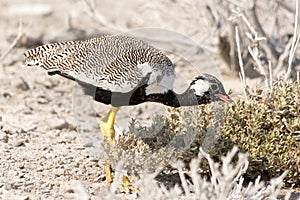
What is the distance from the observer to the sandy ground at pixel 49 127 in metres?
4.33

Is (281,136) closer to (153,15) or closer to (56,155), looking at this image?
(56,155)

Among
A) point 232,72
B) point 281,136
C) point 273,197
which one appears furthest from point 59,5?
point 273,197

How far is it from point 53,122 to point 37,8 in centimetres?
517

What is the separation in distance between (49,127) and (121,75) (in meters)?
1.62

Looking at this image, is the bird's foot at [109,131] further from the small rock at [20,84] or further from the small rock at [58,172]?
the small rock at [20,84]

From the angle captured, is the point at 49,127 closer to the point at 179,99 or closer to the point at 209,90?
the point at 179,99

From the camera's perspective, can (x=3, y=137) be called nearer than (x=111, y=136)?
No

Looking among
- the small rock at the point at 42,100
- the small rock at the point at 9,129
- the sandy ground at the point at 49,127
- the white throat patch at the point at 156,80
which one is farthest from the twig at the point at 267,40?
the small rock at the point at 9,129

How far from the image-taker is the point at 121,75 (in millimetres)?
4379

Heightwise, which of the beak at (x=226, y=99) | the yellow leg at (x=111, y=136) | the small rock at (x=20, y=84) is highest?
the beak at (x=226, y=99)

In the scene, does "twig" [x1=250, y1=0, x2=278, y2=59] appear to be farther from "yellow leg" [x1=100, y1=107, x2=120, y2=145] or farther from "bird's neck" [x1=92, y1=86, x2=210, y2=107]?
"yellow leg" [x1=100, y1=107, x2=120, y2=145]

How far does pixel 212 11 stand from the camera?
23.4ft

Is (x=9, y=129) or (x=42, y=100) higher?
(x=9, y=129)

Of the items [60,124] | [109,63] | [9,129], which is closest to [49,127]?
[60,124]
